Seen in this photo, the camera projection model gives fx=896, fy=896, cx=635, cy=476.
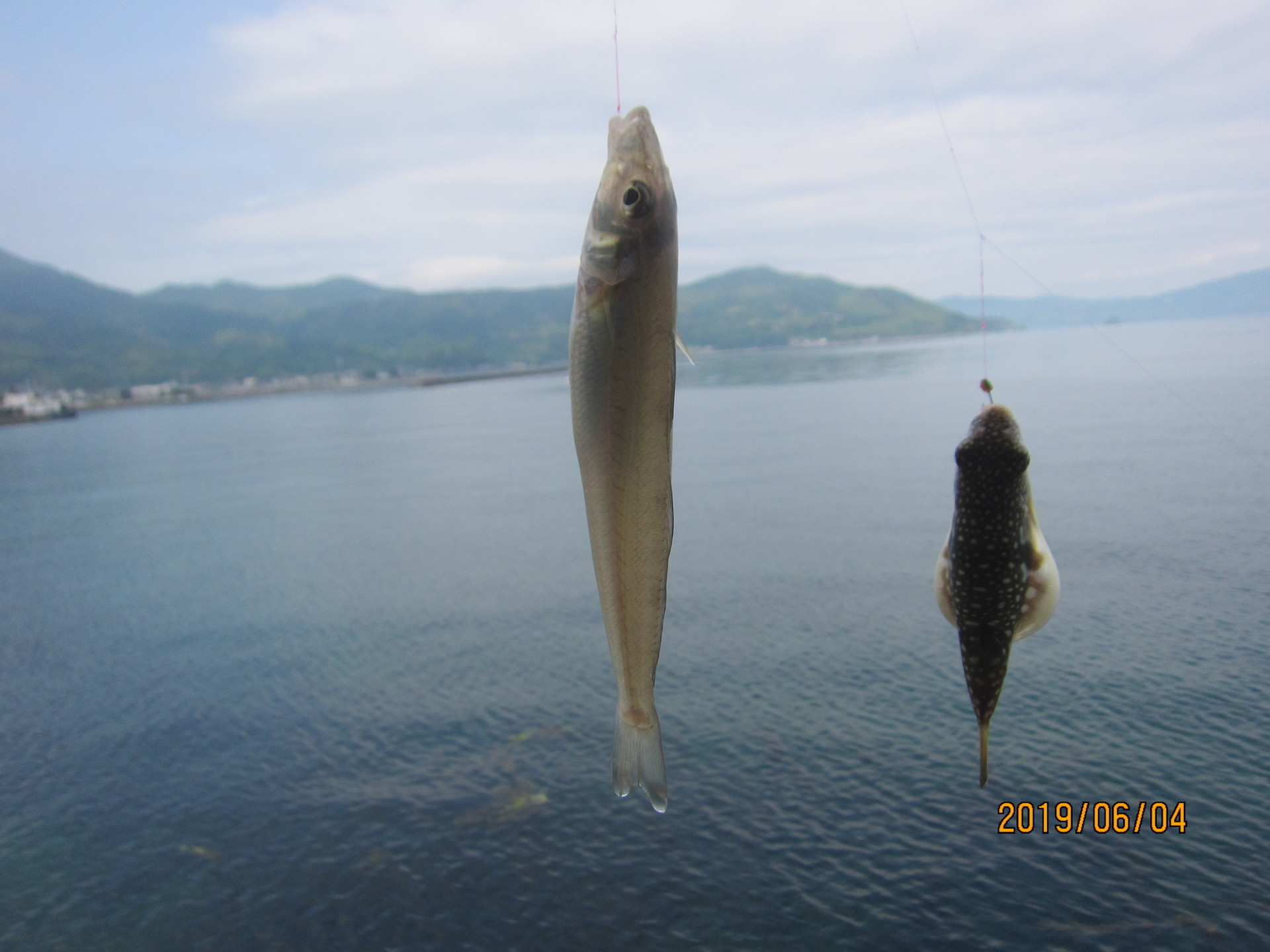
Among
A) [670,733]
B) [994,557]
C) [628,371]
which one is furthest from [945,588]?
[670,733]

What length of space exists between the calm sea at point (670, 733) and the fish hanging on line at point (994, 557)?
1883 cm

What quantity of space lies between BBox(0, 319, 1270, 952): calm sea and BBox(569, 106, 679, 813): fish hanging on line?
19.6 meters

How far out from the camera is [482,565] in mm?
48844

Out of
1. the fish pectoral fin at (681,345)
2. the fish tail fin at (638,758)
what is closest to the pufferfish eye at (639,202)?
the fish pectoral fin at (681,345)

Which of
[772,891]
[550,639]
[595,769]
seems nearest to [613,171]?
[772,891]

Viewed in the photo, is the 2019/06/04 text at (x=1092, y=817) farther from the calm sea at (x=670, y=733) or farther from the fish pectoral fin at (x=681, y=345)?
the fish pectoral fin at (x=681, y=345)

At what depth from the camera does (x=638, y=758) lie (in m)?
2.80

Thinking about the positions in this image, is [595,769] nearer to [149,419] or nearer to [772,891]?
[772,891]

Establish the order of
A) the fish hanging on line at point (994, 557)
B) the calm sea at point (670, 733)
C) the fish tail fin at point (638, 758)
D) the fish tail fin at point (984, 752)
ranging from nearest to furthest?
the fish tail fin at point (984, 752), the fish tail fin at point (638, 758), the fish hanging on line at point (994, 557), the calm sea at point (670, 733)

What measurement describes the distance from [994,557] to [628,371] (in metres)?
1.41

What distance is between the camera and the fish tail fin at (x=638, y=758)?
2766 millimetres

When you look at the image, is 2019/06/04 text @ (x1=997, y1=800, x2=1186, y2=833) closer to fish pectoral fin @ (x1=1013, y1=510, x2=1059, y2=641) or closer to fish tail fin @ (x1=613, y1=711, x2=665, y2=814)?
fish pectoral fin @ (x1=1013, y1=510, x2=1059, y2=641)

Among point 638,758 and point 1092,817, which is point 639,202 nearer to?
point 638,758

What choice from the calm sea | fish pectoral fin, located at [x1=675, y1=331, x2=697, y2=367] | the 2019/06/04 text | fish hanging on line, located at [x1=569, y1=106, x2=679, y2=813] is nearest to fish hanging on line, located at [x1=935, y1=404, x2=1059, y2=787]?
fish pectoral fin, located at [x1=675, y1=331, x2=697, y2=367]
